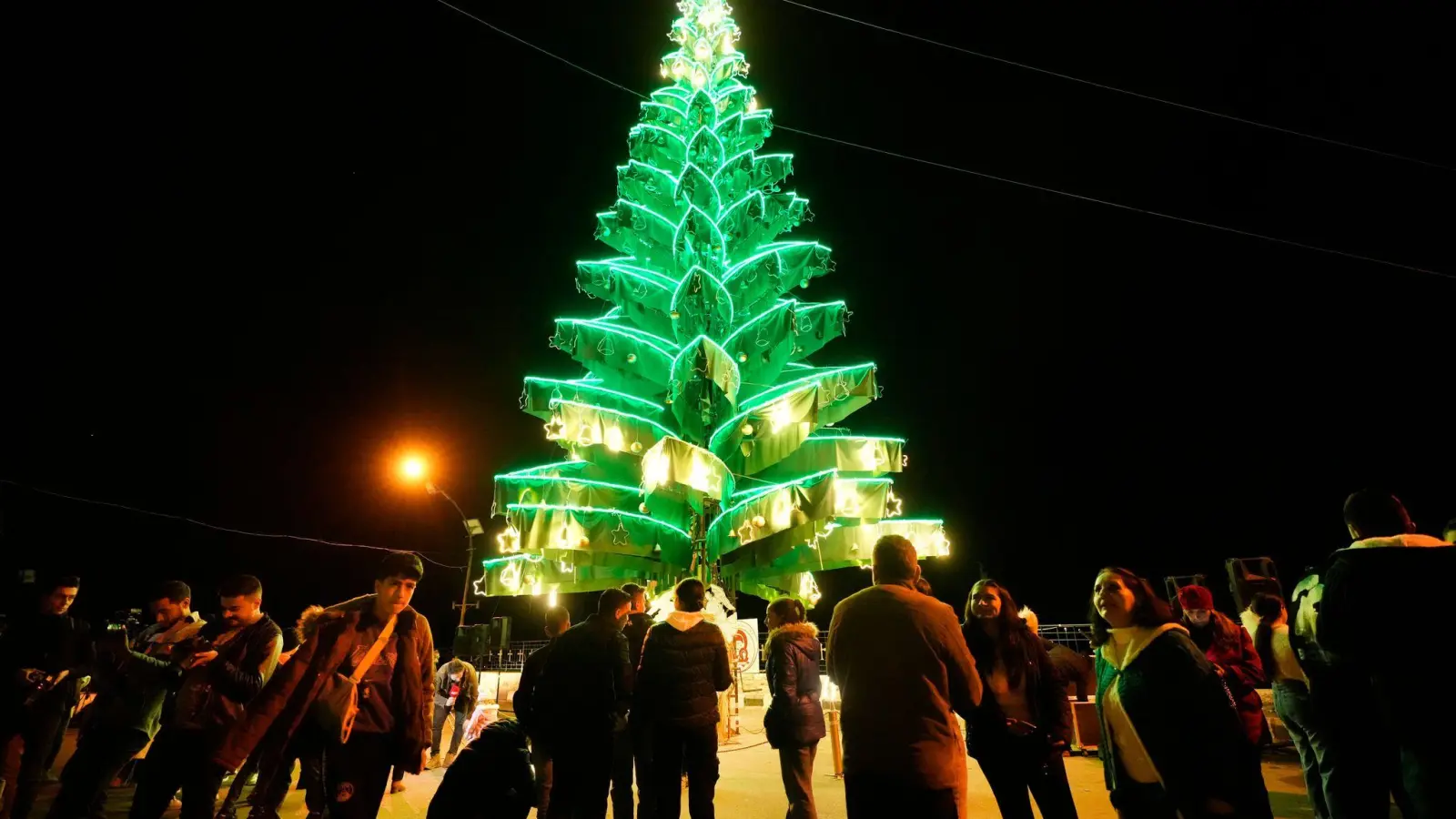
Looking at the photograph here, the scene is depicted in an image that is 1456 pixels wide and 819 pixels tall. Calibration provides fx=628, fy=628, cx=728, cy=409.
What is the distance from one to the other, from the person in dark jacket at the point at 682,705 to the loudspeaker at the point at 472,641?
20.9 ft

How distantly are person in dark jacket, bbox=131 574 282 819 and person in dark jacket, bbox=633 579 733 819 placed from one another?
2627mm

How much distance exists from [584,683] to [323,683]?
67.3 inches

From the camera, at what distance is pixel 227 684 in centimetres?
410

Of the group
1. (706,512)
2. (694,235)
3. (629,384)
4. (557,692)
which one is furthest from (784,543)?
(557,692)

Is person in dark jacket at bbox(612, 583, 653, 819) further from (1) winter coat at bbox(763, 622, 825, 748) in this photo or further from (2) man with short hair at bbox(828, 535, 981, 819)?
(2) man with short hair at bbox(828, 535, 981, 819)

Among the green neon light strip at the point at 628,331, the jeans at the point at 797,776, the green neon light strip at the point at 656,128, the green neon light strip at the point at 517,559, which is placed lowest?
the jeans at the point at 797,776

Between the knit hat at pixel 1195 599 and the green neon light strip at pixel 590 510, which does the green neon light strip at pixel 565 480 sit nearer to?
the green neon light strip at pixel 590 510

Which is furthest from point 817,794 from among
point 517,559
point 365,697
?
point 517,559

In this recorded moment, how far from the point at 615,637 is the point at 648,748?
1078 mm

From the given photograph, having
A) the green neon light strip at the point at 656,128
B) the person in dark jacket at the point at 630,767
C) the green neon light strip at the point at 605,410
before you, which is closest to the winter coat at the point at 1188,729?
the person in dark jacket at the point at 630,767

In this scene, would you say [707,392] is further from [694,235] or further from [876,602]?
[876,602]

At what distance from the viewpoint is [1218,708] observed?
2979 millimetres

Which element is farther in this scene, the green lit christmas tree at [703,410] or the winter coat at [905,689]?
the green lit christmas tree at [703,410]

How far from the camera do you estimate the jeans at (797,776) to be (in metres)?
4.86
